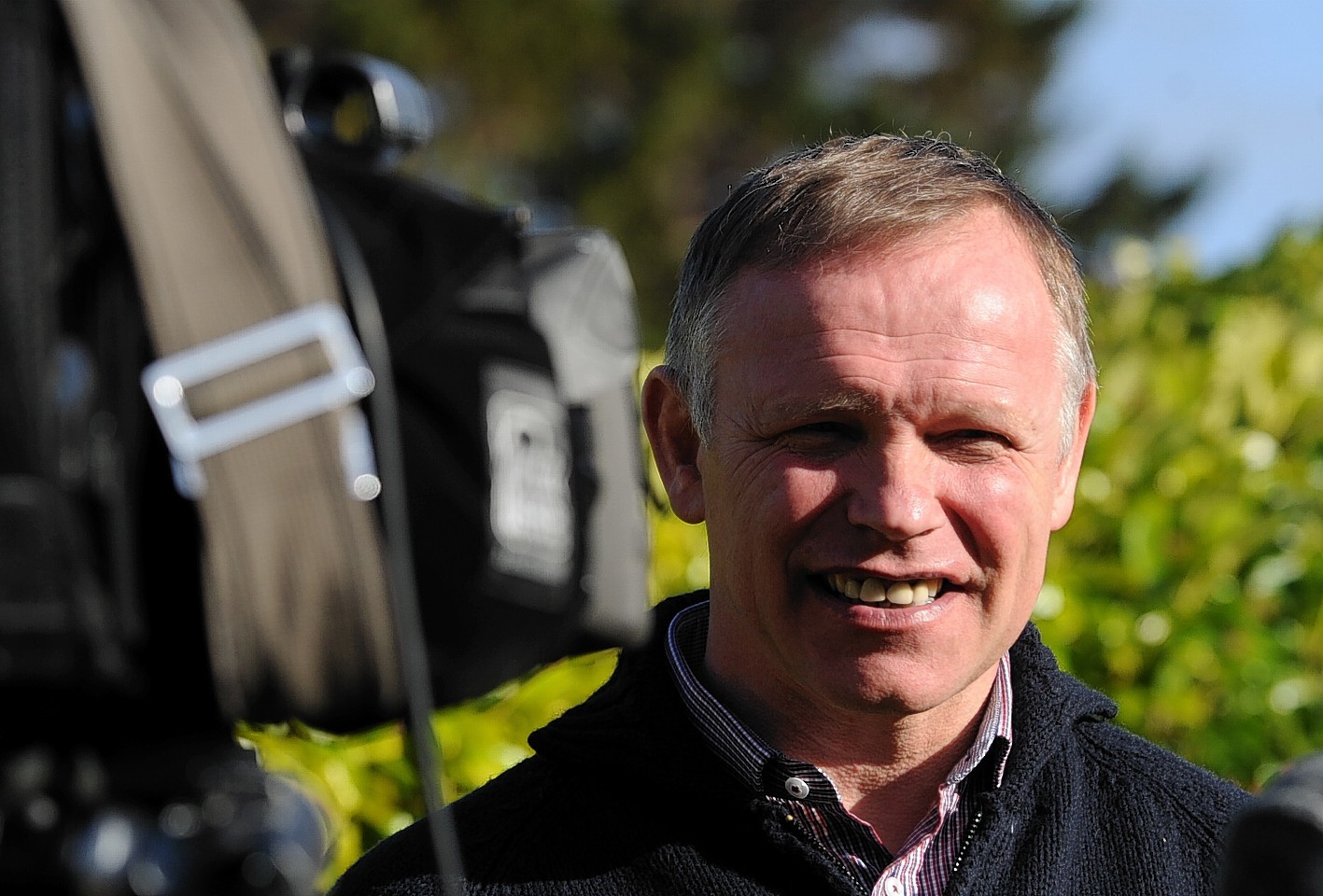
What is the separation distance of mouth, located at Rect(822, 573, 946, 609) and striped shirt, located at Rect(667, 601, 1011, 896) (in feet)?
0.64

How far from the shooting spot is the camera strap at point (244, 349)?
4.01ft

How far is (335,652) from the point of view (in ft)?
4.25

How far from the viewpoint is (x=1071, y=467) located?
2023mm

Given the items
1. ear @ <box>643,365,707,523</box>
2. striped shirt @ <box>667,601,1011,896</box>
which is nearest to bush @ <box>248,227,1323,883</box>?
ear @ <box>643,365,707,523</box>

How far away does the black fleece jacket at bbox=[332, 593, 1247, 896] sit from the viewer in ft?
6.08

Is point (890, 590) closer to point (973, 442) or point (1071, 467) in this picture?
point (973, 442)

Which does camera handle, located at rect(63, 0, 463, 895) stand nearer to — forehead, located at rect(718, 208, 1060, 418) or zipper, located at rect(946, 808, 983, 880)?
forehead, located at rect(718, 208, 1060, 418)

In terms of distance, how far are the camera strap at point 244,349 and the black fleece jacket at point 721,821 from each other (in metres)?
0.68

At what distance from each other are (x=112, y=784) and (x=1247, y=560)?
2793mm

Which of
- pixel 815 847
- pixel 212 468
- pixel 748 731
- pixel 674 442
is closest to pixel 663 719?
pixel 748 731

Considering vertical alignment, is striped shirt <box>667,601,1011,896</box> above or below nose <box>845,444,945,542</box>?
below

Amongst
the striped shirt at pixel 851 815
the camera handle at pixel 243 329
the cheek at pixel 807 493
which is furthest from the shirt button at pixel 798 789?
the camera handle at pixel 243 329

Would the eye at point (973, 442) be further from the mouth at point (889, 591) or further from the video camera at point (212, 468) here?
the video camera at point (212, 468)

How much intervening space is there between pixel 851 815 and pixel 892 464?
395 mm
